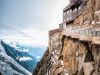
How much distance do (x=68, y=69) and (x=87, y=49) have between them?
8.72 meters

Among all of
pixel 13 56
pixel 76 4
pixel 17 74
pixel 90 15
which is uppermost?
pixel 76 4

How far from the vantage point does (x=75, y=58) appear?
102ft

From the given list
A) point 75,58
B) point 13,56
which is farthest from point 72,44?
point 13,56

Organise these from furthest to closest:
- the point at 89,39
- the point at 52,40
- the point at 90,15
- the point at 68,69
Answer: the point at 52,40, the point at 90,15, the point at 68,69, the point at 89,39

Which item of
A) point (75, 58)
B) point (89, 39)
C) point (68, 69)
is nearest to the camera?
point (89, 39)

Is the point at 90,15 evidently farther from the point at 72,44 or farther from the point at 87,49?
the point at 87,49

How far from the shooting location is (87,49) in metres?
25.4

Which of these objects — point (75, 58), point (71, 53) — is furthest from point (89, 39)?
point (71, 53)

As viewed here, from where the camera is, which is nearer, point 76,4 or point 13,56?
point 76,4

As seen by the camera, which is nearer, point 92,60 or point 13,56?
point 92,60

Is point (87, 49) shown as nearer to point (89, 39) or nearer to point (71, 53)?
point (89, 39)

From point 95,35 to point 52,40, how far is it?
3870cm

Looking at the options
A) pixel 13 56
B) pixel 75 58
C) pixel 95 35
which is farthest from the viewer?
pixel 13 56

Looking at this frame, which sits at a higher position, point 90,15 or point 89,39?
point 90,15
